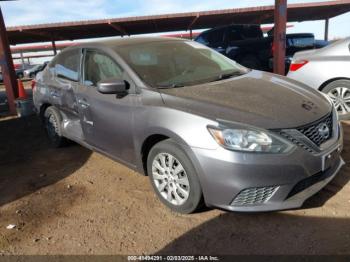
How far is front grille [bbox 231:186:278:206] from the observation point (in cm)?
261

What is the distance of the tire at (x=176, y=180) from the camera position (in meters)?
2.81

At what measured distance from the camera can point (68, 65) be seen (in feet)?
14.9

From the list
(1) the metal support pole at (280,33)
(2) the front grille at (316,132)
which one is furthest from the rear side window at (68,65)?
(1) the metal support pole at (280,33)

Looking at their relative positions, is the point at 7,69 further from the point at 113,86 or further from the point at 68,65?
the point at 113,86

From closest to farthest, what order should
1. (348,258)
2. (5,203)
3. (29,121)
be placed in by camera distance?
(348,258) < (5,203) < (29,121)

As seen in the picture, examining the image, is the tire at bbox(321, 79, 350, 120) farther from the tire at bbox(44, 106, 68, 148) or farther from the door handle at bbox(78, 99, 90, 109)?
the tire at bbox(44, 106, 68, 148)

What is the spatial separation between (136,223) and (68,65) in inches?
101

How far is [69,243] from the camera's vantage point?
9.17 ft

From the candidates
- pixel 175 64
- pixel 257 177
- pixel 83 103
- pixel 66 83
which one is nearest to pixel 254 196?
Answer: pixel 257 177

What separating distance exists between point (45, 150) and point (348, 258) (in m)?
4.49

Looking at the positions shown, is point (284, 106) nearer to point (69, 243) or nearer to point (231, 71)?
point (231, 71)

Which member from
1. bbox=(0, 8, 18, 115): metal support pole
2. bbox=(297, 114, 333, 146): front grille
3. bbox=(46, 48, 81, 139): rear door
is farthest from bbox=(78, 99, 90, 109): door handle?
bbox=(0, 8, 18, 115): metal support pole

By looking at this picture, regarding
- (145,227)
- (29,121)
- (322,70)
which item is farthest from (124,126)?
(29,121)

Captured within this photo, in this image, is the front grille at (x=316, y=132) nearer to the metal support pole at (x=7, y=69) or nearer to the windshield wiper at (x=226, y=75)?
the windshield wiper at (x=226, y=75)
